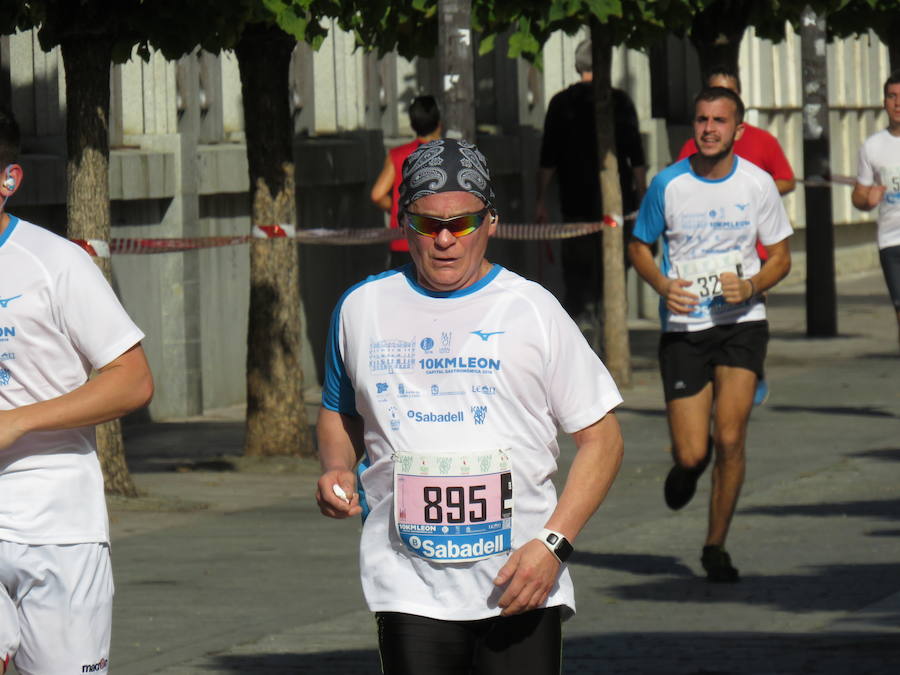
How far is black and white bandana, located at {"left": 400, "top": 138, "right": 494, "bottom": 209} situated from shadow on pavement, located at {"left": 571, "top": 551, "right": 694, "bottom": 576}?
4.67 m

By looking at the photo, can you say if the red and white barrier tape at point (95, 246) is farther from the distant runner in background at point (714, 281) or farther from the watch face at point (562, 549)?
the watch face at point (562, 549)

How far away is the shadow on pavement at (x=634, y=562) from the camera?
926 cm

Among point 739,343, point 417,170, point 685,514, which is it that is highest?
point 417,170

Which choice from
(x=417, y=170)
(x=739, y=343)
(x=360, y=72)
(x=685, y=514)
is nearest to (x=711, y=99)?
(x=739, y=343)

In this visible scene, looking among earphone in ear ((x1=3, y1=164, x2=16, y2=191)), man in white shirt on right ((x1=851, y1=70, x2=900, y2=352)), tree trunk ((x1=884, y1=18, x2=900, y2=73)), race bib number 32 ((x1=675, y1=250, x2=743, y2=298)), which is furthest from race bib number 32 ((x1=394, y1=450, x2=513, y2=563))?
tree trunk ((x1=884, y1=18, x2=900, y2=73))

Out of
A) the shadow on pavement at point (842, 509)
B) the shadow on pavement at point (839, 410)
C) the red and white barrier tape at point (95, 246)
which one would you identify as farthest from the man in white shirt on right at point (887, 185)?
the red and white barrier tape at point (95, 246)

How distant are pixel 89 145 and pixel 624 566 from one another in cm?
337

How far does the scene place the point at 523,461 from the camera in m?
4.73

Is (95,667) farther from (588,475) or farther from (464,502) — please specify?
(588,475)

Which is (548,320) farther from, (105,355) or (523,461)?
(105,355)

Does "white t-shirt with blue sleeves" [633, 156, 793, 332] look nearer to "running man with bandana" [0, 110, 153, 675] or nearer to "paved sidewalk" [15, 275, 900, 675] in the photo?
"paved sidewalk" [15, 275, 900, 675]

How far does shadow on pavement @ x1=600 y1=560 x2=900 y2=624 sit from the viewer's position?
8406mm

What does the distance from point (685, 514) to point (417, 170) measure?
635cm

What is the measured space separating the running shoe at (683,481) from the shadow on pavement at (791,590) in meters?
0.48
